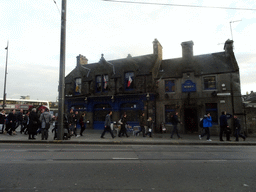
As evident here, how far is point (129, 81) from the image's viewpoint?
790 inches

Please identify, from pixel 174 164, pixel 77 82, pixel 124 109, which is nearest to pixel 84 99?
pixel 77 82

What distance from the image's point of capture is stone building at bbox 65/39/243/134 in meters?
16.8

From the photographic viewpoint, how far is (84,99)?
21.9m

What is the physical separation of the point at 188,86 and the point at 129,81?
6047 mm

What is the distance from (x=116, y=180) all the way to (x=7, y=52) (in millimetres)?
28104

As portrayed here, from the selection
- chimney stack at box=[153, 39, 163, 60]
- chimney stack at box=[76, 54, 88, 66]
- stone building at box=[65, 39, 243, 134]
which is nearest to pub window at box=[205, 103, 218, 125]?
stone building at box=[65, 39, 243, 134]

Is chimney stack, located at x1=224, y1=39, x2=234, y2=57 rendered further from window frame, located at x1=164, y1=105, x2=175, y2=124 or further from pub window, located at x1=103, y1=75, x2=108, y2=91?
pub window, located at x1=103, y1=75, x2=108, y2=91

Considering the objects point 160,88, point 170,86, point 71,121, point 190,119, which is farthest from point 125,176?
point 170,86

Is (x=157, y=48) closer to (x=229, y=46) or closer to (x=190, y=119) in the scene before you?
(x=229, y=46)

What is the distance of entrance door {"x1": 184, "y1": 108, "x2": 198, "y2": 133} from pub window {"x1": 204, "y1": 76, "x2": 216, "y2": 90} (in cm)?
240

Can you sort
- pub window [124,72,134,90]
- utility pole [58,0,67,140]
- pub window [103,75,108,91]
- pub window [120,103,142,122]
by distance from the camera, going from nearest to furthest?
utility pole [58,0,67,140] → pub window [120,103,142,122] → pub window [124,72,134,90] → pub window [103,75,108,91]

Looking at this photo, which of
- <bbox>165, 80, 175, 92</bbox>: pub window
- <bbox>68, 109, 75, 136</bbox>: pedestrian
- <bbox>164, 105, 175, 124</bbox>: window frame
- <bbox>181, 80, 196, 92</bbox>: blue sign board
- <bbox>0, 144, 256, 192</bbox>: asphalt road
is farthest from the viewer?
<bbox>165, 80, 175, 92</bbox>: pub window

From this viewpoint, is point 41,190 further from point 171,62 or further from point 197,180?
point 171,62

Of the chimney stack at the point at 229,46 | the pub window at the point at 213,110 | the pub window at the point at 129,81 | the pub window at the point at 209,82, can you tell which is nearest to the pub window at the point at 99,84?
the pub window at the point at 129,81
